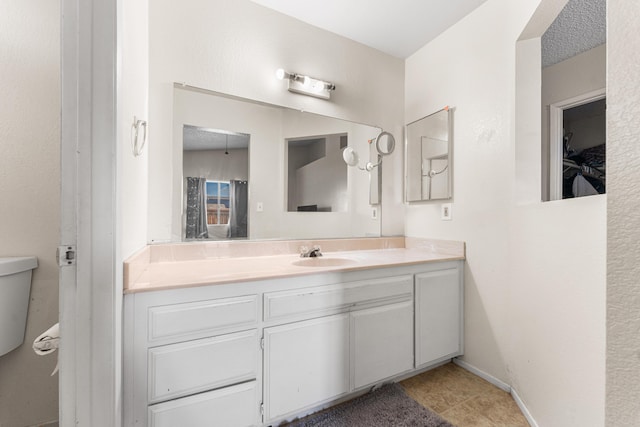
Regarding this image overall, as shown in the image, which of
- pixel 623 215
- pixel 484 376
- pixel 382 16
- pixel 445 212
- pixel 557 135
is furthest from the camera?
pixel 557 135

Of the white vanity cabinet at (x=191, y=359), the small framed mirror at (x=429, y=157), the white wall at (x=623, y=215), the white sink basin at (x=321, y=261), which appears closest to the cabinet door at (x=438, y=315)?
the white sink basin at (x=321, y=261)

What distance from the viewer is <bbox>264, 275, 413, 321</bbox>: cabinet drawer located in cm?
127

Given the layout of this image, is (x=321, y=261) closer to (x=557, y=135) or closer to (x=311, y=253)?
(x=311, y=253)

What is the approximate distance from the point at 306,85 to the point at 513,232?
1.58 m

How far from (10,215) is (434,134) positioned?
8.06ft

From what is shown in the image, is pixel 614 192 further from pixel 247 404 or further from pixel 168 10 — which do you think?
pixel 168 10

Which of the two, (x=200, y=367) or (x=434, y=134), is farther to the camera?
(x=434, y=134)

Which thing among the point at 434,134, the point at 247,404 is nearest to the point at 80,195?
the point at 247,404

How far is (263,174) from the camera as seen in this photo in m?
1.85

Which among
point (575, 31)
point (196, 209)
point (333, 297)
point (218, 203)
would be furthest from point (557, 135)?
point (196, 209)

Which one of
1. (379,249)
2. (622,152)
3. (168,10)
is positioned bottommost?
(379,249)

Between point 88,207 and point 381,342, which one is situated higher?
point 88,207

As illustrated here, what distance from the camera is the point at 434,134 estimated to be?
2094 mm

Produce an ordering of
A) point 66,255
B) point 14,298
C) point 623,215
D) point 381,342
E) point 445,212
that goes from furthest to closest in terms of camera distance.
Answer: point 445,212 < point 381,342 < point 14,298 < point 66,255 < point 623,215
